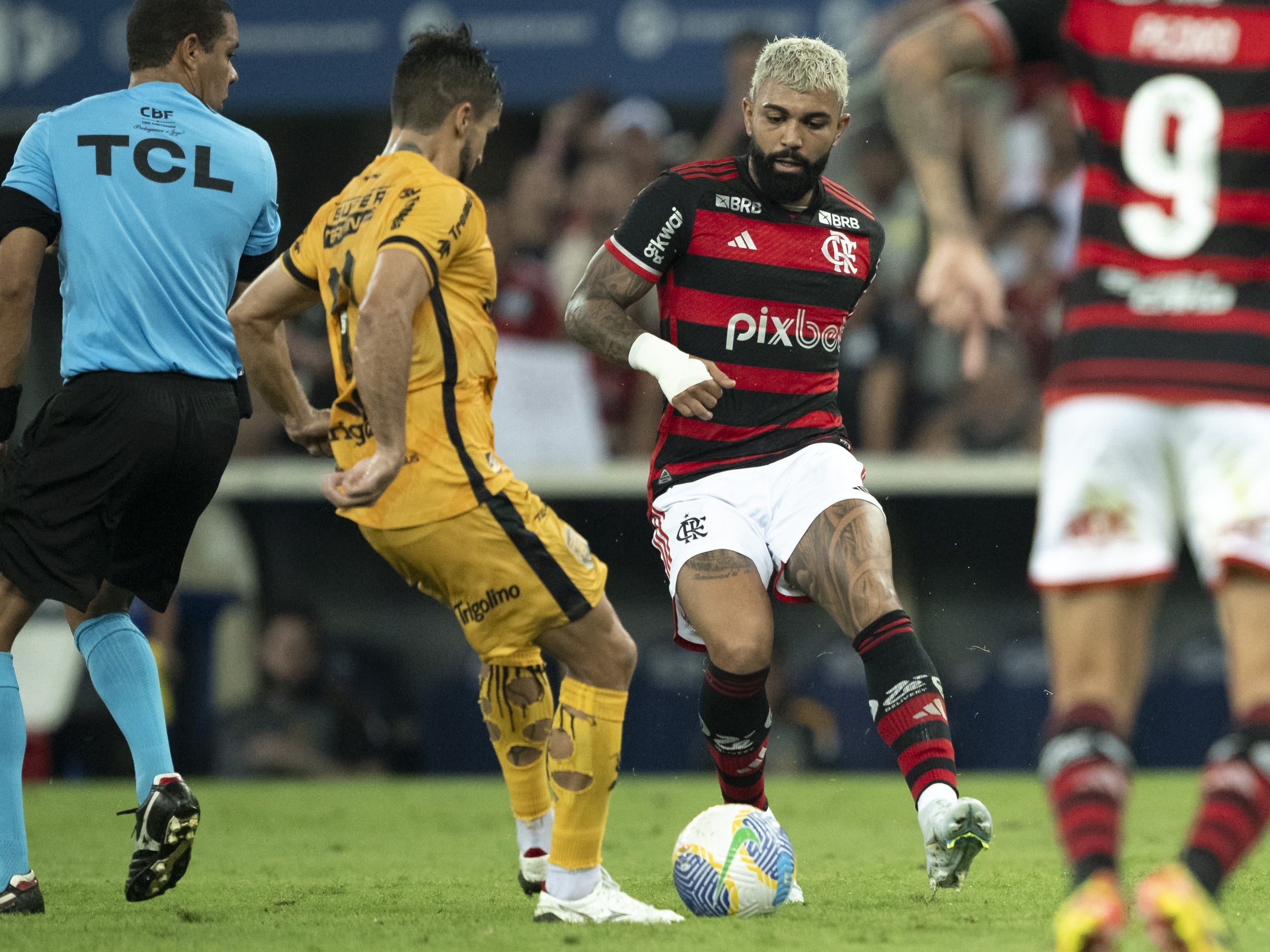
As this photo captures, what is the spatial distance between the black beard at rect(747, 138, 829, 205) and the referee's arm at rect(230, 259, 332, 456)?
1.32 m

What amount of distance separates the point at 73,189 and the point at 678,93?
18.1 ft

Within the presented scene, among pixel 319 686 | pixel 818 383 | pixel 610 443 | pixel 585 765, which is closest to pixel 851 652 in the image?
pixel 610 443

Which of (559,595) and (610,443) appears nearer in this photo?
(559,595)

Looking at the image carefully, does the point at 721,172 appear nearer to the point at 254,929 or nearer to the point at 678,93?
the point at 254,929

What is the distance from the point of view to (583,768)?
403 centimetres

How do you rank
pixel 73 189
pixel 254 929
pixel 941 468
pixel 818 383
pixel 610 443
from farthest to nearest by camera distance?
1. pixel 610 443
2. pixel 941 468
3. pixel 818 383
4. pixel 73 189
5. pixel 254 929

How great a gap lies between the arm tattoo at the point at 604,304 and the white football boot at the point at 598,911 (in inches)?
58.5

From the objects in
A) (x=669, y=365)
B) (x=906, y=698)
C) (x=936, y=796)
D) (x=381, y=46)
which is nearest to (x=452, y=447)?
(x=669, y=365)

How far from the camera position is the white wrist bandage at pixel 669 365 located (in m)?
4.44

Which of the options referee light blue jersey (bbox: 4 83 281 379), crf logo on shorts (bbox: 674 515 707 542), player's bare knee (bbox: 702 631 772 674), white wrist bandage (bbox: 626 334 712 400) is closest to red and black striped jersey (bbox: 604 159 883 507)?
crf logo on shorts (bbox: 674 515 707 542)

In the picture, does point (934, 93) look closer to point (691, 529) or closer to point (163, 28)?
point (691, 529)

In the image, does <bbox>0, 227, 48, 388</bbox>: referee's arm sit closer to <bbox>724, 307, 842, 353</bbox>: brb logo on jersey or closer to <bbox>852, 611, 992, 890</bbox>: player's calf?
<bbox>724, 307, 842, 353</bbox>: brb logo on jersey

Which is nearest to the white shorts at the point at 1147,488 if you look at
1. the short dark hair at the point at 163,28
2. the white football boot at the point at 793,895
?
the white football boot at the point at 793,895

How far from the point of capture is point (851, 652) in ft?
30.5
